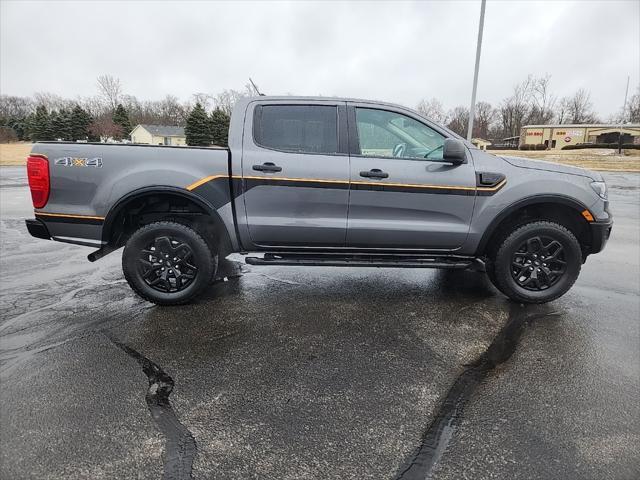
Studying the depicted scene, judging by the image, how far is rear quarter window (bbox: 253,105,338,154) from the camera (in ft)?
12.5

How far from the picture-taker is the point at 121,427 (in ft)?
7.35

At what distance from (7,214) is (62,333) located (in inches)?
295

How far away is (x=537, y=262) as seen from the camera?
13.0ft

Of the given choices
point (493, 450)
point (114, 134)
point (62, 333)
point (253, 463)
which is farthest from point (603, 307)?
point (114, 134)

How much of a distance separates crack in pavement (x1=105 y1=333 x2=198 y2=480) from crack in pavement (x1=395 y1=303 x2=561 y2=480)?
3.46ft

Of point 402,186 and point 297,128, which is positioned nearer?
point 402,186

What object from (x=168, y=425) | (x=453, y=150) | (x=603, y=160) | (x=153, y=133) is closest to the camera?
(x=168, y=425)

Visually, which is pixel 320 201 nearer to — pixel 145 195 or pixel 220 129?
pixel 145 195

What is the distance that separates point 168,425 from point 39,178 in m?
2.66

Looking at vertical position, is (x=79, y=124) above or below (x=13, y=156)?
above


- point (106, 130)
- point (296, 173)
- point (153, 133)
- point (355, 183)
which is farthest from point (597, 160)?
point (153, 133)

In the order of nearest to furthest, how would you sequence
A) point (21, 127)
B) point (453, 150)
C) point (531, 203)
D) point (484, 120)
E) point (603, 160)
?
point (453, 150) → point (531, 203) → point (603, 160) → point (21, 127) → point (484, 120)

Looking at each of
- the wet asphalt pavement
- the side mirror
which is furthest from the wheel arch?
the side mirror

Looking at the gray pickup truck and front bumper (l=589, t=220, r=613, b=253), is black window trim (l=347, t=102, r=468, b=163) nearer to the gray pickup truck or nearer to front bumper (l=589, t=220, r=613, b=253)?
the gray pickup truck
